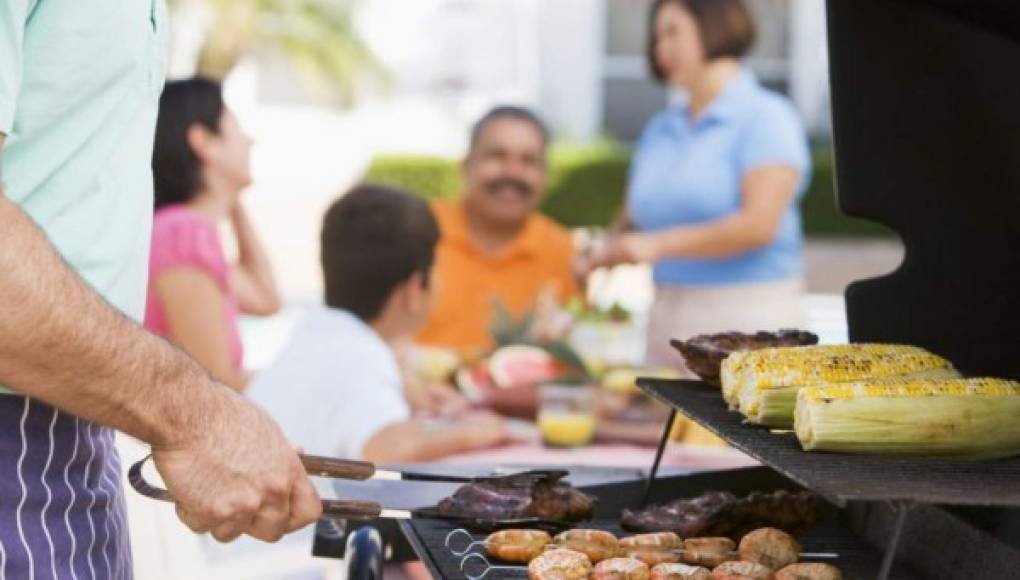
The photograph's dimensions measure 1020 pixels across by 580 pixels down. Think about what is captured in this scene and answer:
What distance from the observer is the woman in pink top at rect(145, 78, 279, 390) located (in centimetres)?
498

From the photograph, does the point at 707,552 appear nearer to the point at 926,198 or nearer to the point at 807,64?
the point at 926,198

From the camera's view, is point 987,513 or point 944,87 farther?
point 944,87

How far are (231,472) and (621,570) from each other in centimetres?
56

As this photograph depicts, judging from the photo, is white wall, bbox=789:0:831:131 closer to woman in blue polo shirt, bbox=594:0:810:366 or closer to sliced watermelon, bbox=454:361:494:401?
woman in blue polo shirt, bbox=594:0:810:366

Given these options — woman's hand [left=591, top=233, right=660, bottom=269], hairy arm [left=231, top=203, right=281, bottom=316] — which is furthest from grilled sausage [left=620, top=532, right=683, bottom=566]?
hairy arm [left=231, top=203, right=281, bottom=316]

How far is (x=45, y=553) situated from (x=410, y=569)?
1.27 meters

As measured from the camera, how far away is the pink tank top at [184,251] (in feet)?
16.3

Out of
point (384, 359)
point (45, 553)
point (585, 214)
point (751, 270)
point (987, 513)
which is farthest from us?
point (585, 214)

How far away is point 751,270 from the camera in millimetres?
5699

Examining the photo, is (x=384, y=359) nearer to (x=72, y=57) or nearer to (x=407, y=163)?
(x=72, y=57)

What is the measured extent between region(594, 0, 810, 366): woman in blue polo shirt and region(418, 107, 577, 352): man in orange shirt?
0.48 m

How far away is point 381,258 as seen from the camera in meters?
4.55

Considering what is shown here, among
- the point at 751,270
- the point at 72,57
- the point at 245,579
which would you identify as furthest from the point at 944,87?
the point at 751,270

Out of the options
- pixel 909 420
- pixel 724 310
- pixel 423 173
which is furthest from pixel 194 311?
pixel 423 173
